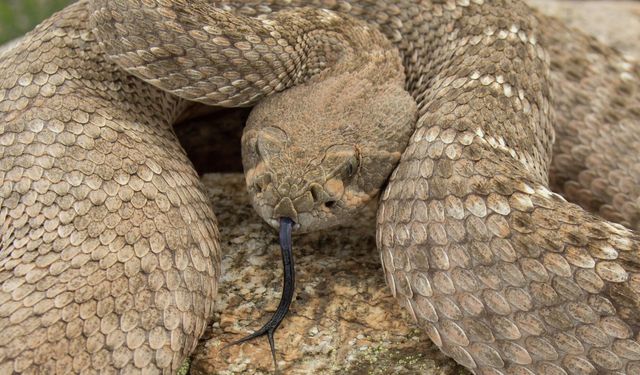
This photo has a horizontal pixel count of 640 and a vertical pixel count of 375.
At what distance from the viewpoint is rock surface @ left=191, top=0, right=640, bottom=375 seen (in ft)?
10.1

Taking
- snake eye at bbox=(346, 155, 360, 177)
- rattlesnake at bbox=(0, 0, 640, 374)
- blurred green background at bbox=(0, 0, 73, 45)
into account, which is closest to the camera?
rattlesnake at bbox=(0, 0, 640, 374)

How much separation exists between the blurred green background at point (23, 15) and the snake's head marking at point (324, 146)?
4.01 meters

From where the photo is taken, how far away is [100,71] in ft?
11.7

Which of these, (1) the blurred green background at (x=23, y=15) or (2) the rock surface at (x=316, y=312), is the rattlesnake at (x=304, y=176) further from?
(1) the blurred green background at (x=23, y=15)

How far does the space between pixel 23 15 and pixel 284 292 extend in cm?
500

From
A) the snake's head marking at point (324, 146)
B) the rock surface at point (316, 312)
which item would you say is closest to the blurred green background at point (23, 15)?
the rock surface at point (316, 312)

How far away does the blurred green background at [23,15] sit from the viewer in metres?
6.65

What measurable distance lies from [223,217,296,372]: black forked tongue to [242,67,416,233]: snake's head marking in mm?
54

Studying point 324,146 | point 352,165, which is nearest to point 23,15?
point 324,146

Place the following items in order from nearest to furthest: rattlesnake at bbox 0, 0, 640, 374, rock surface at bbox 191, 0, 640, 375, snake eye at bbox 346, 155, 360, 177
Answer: rattlesnake at bbox 0, 0, 640, 374, rock surface at bbox 191, 0, 640, 375, snake eye at bbox 346, 155, 360, 177

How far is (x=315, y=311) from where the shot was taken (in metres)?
3.29

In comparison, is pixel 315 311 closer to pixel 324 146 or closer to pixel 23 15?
pixel 324 146

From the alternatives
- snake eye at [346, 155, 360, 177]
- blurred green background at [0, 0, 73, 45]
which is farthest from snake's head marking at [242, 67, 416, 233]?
blurred green background at [0, 0, 73, 45]

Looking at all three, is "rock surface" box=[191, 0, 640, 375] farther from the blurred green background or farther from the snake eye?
the blurred green background
